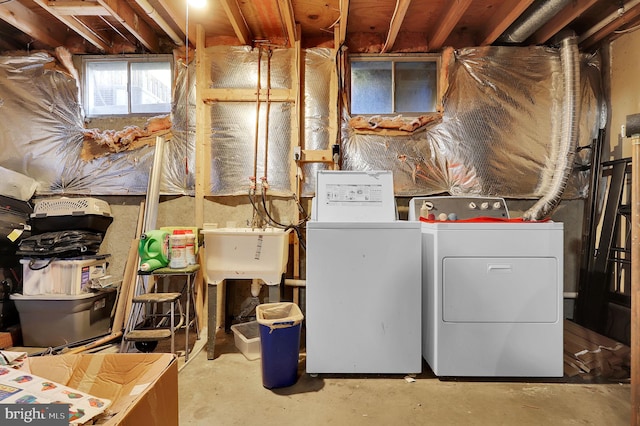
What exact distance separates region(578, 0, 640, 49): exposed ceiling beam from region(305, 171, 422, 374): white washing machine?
205 centimetres

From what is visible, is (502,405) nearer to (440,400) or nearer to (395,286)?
(440,400)

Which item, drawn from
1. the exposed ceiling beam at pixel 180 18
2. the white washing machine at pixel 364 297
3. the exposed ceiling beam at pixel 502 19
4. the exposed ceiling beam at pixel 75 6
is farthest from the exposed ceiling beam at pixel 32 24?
the exposed ceiling beam at pixel 502 19

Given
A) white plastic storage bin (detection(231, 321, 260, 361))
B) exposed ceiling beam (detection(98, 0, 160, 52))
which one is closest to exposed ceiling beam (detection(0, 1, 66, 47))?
exposed ceiling beam (detection(98, 0, 160, 52))

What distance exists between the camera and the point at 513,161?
248 centimetres

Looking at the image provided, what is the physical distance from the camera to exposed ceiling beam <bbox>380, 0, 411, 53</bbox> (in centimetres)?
202

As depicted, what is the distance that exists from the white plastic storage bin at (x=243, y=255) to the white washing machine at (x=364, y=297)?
337 millimetres

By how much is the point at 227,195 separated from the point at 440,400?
196 centimetres

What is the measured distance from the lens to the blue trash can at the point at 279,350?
1658 mm

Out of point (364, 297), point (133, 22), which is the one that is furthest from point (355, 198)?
point (133, 22)

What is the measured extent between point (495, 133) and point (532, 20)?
30.3 inches

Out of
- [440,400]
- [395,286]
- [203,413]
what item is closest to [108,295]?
[203,413]

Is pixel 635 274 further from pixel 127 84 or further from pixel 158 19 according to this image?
pixel 127 84

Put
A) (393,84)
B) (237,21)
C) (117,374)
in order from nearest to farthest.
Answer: (117,374) → (237,21) → (393,84)

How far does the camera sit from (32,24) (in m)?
2.31
